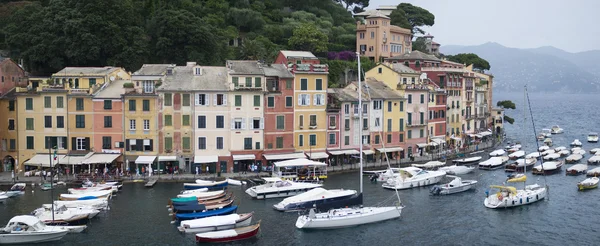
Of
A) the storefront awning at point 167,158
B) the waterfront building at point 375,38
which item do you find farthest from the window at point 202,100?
the waterfront building at point 375,38

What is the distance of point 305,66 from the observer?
75125 mm

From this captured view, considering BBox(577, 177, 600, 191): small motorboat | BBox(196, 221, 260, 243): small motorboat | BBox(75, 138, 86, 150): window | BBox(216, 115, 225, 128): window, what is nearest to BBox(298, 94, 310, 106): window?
BBox(216, 115, 225, 128): window

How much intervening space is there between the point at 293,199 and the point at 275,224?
5.03m

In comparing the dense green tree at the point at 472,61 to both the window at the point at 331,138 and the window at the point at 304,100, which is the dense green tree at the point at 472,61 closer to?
the window at the point at 331,138

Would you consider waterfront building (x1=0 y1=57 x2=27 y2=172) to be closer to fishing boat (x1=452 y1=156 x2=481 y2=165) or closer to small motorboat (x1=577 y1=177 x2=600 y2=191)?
fishing boat (x1=452 y1=156 x2=481 y2=165)

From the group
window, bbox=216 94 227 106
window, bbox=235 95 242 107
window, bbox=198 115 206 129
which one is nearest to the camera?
window, bbox=198 115 206 129

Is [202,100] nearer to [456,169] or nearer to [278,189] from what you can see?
[278,189]

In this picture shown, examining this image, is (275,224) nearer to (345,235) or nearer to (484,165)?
(345,235)

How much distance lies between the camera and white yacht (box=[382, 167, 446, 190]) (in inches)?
2587

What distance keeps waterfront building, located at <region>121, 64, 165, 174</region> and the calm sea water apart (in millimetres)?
6798

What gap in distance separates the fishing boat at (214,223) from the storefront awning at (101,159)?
22.7 m

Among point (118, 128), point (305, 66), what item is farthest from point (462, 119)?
point (118, 128)

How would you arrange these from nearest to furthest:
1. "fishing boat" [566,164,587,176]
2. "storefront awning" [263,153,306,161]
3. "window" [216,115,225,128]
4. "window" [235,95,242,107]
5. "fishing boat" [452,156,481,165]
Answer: "window" [216,115,225,128] < "window" [235,95,242,107] < "storefront awning" [263,153,306,161] < "fishing boat" [566,164,587,176] < "fishing boat" [452,156,481,165]

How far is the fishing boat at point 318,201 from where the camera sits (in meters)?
53.7
